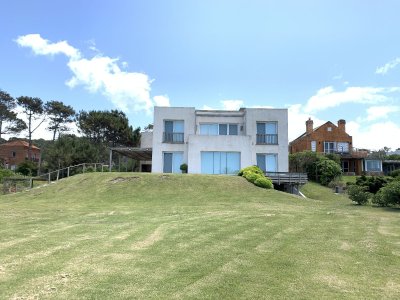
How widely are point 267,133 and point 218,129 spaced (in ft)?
14.3

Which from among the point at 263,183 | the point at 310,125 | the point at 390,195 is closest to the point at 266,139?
the point at 263,183

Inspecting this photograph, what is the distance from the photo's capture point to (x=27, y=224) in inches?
445

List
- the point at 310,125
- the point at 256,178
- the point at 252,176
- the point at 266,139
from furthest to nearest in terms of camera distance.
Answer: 1. the point at 310,125
2. the point at 266,139
3. the point at 252,176
4. the point at 256,178

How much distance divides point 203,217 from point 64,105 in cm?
5765

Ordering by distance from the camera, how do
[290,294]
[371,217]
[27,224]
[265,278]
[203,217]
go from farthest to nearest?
[371,217], [203,217], [27,224], [265,278], [290,294]

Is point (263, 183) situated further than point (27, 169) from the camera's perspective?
No

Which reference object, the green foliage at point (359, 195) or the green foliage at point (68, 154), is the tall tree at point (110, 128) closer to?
the green foliage at point (68, 154)

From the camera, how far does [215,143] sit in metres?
32.0

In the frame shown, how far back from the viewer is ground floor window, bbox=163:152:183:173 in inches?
1302

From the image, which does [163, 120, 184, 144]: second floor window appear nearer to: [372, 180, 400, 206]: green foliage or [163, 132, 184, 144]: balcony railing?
[163, 132, 184, 144]: balcony railing

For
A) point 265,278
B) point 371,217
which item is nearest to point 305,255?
point 265,278

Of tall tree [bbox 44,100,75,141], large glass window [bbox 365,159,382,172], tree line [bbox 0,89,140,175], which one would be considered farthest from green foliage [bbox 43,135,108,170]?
large glass window [bbox 365,159,382,172]

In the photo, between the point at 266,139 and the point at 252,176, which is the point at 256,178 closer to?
the point at 252,176

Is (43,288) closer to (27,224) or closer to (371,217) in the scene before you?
(27,224)
